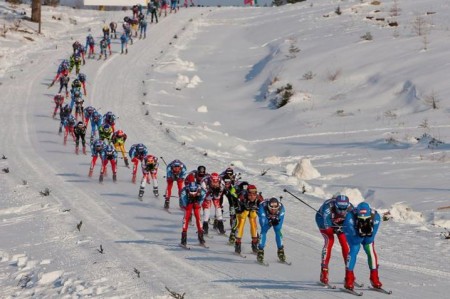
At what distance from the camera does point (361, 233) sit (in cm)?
1280

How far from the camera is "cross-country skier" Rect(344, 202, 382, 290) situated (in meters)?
12.7

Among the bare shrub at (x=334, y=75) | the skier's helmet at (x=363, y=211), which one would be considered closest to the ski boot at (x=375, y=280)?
the skier's helmet at (x=363, y=211)

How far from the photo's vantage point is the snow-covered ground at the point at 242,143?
587 inches

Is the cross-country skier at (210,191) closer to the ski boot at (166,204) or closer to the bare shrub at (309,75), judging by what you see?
the ski boot at (166,204)

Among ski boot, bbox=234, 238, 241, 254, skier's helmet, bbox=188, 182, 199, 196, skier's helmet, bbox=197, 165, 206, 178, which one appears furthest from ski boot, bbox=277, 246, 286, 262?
skier's helmet, bbox=197, 165, 206, 178

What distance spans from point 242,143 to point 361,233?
1903cm

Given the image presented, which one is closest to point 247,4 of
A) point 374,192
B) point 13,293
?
→ point 374,192

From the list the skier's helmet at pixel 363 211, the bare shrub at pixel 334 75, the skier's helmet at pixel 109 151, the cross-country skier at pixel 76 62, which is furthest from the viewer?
the cross-country skier at pixel 76 62

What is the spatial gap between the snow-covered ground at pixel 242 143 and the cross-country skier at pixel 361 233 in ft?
1.22

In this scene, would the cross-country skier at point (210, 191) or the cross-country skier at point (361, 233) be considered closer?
the cross-country skier at point (361, 233)

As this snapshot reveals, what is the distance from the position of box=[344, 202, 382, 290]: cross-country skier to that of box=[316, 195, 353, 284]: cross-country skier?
34 cm

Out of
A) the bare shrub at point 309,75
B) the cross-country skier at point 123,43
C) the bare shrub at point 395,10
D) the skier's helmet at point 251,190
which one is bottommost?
the skier's helmet at point 251,190

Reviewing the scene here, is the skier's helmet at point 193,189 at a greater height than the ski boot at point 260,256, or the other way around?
the skier's helmet at point 193,189

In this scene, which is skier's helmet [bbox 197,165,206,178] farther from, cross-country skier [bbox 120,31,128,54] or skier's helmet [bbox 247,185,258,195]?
cross-country skier [bbox 120,31,128,54]
